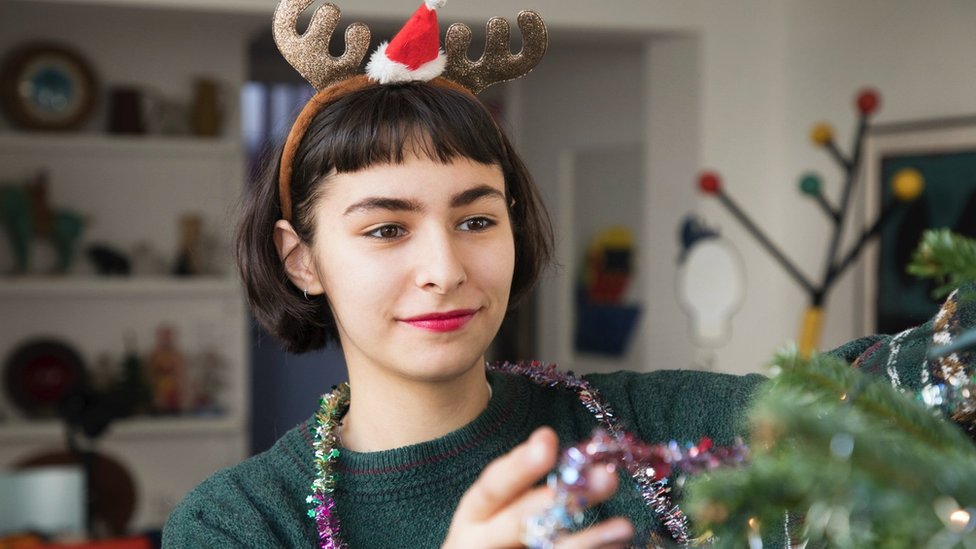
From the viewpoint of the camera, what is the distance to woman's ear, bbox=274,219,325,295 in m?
1.17

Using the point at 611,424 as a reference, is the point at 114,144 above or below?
above

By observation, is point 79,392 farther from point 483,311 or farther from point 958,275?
point 958,275

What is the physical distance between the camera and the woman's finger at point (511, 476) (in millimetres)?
491

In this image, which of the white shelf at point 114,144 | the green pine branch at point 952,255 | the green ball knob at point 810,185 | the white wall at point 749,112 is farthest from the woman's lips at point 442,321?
the white shelf at point 114,144

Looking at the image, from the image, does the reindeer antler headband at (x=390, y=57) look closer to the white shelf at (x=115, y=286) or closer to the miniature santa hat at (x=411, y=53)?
the miniature santa hat at (x=411, y=53)

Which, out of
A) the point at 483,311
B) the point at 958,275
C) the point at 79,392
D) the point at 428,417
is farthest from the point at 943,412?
the point at 79,392

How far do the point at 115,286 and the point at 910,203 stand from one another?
2.92 m

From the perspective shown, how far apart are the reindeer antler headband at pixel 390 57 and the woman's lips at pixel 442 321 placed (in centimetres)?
25

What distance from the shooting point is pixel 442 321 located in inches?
38.9

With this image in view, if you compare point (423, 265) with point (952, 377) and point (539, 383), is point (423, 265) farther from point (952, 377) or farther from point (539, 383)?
point (952, 377)

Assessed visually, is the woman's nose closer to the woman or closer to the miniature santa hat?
the woman

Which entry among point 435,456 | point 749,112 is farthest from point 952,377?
point 749,112

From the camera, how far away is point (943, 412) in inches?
26.9

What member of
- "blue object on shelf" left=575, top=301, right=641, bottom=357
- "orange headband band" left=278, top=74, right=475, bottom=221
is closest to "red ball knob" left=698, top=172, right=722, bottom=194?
"blue object on shelf" left=575, top=301, right=641, bottom=357
